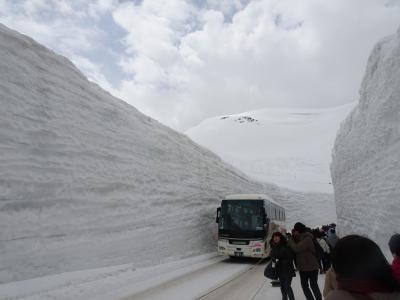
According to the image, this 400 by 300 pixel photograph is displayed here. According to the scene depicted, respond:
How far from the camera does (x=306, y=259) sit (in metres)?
6.14

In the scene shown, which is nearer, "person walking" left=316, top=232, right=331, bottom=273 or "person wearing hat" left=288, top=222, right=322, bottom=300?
"person wearing hat" left=288, top=222, right=322, bottom=300

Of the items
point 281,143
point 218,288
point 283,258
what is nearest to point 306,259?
point 283,258

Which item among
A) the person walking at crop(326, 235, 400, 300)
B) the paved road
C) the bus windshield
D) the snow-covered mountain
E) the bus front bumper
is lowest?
the paved road

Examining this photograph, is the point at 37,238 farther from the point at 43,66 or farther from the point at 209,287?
the point at 43,66

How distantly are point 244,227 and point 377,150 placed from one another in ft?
20.3

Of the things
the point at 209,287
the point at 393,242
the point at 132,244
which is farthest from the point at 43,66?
the point at 393,242

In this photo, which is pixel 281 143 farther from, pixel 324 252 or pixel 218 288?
pixel 218 288

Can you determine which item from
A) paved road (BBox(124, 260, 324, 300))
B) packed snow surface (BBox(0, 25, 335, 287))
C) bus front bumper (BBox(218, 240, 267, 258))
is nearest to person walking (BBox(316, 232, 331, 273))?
paved road (BBox(124, 260, 324, 300))

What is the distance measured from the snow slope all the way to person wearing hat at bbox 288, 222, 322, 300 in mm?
3665

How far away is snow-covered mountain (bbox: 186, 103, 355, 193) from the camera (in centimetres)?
5336

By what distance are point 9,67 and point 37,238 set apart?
4340 millimetres

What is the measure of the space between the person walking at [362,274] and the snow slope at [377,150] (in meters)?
7.79

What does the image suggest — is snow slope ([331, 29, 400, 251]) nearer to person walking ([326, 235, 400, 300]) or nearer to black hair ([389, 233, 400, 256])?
black hair ([389, 233, 400, 256])

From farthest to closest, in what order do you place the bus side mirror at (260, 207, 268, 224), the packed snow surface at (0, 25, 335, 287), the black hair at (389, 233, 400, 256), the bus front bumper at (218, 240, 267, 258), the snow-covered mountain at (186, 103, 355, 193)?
the snow-covered mountain at (186, 103, 355, 193) → the bus side mirror at (260, 207, 268, 224) → the bus front bumper at (218, 240, 267, 258) → the packed snow surface at (0, 25, 335, 287) → the black hair at (389, 233, 400, 256)
